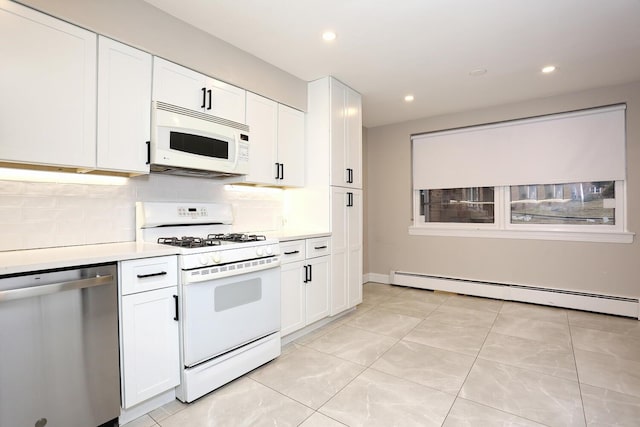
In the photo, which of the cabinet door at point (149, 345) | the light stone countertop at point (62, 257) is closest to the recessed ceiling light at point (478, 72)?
the light stone countertop at point (62, 257)

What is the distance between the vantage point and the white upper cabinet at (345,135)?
10.6 feet

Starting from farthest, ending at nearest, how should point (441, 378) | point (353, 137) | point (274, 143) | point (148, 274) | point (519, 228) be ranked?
point (519, 228) → point (353, 137) → point (274, 143) → point (441, 378) → point (148, 274)

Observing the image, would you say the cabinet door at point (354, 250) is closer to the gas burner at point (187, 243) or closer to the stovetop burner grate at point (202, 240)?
the stovetop burner grate at point (202, 240)

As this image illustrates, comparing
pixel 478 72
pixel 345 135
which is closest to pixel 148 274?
pixel 345 135

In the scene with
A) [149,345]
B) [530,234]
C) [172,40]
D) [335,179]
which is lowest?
[149,345]

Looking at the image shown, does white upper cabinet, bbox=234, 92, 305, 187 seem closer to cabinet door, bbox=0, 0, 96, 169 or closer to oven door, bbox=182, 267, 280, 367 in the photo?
oven door, bbox=182, 267, 280, 367

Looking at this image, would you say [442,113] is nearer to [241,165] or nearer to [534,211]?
[534,211]

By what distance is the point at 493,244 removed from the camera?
4180 millimetres

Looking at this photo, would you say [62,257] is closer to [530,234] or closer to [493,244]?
[493,244]

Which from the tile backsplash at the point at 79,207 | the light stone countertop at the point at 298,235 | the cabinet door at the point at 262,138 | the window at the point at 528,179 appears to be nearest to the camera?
the tile backsplash at the point at 79,207

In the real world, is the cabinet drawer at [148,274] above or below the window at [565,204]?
below

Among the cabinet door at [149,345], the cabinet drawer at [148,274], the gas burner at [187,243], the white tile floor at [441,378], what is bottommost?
the white tile floor at [441,378]

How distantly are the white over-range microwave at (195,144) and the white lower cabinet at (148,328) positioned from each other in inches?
27.9

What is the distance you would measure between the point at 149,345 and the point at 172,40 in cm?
196
